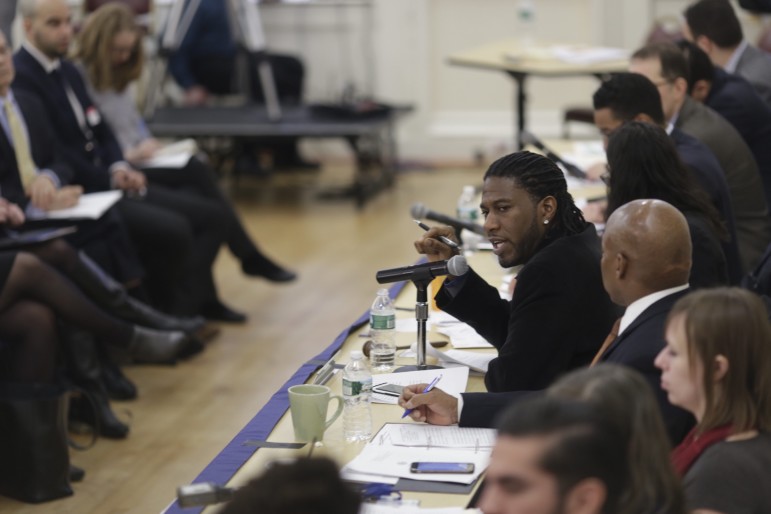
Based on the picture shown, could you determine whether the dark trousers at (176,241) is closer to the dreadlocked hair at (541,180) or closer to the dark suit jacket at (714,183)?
the dark suit jacket at (714,183)

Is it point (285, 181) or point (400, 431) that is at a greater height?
point (400, 431)

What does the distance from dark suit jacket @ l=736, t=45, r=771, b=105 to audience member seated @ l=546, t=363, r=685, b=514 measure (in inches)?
156

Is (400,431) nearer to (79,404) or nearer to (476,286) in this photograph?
(476,286)

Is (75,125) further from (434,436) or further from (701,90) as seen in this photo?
(434,436)

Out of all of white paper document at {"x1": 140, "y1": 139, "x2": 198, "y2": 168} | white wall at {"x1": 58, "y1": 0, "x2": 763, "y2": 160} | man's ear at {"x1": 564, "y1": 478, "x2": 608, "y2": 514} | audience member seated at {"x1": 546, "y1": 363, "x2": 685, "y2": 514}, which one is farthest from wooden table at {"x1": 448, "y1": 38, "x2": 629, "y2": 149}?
man's ear at {"x1": 564, "y1": 478, "x2": 608, "y2": 514}

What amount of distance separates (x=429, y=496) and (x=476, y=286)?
35.4 inches

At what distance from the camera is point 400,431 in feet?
8.13

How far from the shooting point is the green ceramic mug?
8.02 ft

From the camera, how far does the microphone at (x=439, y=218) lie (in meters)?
3.49

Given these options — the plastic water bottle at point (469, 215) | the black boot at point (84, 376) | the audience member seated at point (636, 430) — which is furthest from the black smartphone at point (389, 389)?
the black boot at point (84, 376)

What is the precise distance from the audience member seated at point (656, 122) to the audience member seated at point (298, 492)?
8.64ft

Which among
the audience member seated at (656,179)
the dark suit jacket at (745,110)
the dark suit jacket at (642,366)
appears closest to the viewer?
the dark suit jacket at (642,366)

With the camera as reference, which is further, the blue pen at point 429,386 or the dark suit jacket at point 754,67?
the dark suit jacket at point 754,67

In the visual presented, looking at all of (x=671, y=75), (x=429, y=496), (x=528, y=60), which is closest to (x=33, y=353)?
(x=429, y=496)
